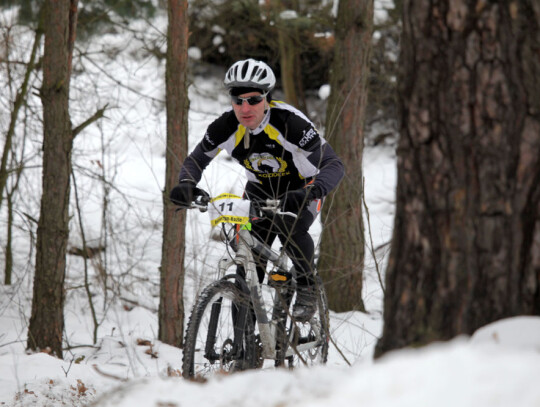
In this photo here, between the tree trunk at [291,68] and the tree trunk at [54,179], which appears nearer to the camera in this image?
the tree trunk at [54,179]

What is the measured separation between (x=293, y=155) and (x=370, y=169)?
11.0 m

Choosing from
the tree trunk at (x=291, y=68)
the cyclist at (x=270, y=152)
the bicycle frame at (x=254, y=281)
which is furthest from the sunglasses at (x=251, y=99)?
the tree trunk at (x=291, y=68)

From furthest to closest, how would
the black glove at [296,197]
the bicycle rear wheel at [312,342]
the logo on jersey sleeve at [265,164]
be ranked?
the bicycle rear wheel at [312,342]
the logo on jersey sleeve at [265,164]
the black glove at [296,197]

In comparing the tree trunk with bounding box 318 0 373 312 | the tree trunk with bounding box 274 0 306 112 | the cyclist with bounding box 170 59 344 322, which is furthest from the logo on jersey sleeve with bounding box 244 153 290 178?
the tree trunk with bounding box 274 0 306 112

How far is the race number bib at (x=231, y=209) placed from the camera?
3.67m

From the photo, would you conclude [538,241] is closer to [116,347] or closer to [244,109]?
[244,109]

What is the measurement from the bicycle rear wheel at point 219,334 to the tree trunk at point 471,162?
191 cm

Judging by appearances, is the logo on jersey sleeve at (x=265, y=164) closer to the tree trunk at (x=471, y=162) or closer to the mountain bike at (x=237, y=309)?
the mountain bike at (x=237, y=309)

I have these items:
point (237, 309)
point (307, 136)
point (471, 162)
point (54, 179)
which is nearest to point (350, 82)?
point (54, 179)

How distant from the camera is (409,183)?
6.85 ft

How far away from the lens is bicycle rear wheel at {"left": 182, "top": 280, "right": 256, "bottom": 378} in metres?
3.75

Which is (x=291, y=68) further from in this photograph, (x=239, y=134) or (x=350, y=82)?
(x=239, y=134)

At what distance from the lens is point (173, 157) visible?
6.70 metres

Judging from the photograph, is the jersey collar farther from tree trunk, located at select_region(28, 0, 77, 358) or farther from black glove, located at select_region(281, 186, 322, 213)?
tree trunk, located at select_region(28, 0, 77, 358)
